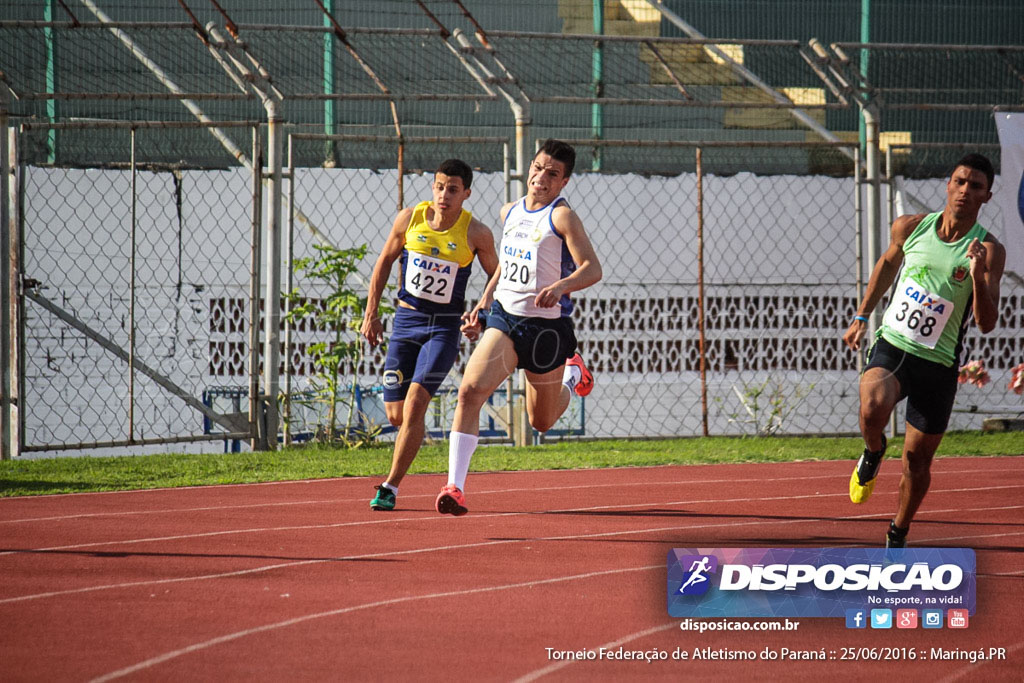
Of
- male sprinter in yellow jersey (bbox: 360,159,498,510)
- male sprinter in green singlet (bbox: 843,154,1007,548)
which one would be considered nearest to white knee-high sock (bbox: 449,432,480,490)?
male sprinter in yellow jersey (bbox: 360,159,498,510)

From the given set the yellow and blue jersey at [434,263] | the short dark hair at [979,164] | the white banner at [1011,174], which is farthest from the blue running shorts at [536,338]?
the white banner at [1011,174]

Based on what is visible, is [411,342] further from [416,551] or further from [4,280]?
[4,280]

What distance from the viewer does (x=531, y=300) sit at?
661 cm

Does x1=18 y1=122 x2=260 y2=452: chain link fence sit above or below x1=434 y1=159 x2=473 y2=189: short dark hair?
below

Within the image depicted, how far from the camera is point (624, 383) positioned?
43.7 feet

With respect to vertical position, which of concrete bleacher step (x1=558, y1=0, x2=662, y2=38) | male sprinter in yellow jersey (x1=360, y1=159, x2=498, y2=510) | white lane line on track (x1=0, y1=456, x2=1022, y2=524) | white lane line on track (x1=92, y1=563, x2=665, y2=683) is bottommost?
white lane line on track (x1=0, y1=456, x2=1022, y2=524)

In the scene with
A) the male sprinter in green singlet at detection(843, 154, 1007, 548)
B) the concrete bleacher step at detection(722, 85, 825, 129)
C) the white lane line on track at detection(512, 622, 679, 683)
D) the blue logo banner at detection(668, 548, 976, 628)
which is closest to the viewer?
the white lane line on track at detection(512, 622, 679, 683)

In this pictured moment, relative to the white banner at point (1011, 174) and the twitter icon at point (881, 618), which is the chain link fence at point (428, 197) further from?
the twitter icon at point (881, 618)

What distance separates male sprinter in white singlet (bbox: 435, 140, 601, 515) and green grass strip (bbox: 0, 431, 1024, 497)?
2537 millimetres

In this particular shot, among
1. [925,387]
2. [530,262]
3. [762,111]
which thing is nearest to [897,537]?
[925,387]

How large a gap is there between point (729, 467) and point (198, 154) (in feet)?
23.6

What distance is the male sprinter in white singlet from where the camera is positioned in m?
6.43

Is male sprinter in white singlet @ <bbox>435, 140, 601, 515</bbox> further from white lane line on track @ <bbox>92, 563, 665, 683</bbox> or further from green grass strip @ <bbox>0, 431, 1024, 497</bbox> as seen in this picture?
green grass strip @ <bbox>0, 431, 1024, 497</bbox>

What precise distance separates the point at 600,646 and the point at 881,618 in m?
1.02
